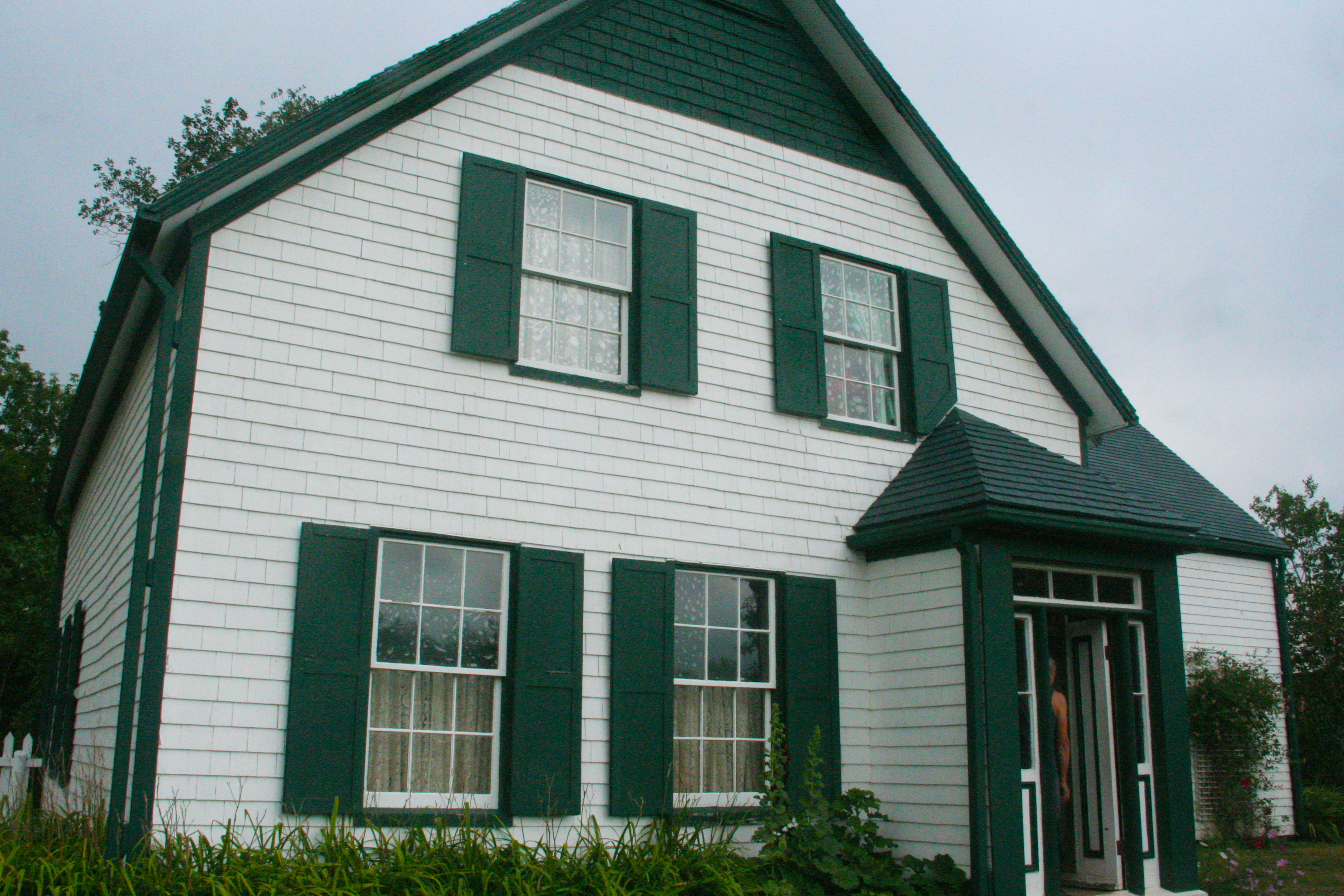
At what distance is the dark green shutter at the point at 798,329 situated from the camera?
938cm

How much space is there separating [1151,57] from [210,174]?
83.7 feet

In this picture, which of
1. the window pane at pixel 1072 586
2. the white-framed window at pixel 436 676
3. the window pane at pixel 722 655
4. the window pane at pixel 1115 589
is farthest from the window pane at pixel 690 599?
the window pane at pixel 1115 589

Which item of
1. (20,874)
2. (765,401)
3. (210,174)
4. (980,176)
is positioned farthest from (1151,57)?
(20,874)

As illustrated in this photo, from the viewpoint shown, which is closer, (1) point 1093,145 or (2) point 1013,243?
(2) point 1013,243

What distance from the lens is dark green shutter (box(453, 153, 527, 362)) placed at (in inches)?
311

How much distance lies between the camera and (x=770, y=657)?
8812 mm

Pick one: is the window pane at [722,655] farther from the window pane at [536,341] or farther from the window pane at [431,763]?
the window pane at [536,341]

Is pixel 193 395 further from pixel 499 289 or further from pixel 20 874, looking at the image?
pixel 20 874

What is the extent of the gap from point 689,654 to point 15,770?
705 cm

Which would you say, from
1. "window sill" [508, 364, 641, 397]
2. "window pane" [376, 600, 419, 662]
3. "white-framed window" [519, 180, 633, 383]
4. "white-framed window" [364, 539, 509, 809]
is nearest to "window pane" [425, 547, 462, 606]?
"white-framed window" [364, 539, 509, 809]

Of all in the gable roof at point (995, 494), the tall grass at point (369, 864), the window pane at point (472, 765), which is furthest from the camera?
the gable roof at point (995, 494)

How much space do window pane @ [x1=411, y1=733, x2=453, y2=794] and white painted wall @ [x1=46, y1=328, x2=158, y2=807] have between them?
1.87m

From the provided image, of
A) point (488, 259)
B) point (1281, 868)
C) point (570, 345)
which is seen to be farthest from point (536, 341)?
point (1281, 868)

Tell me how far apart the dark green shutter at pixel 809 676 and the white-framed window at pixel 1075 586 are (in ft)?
4.96
